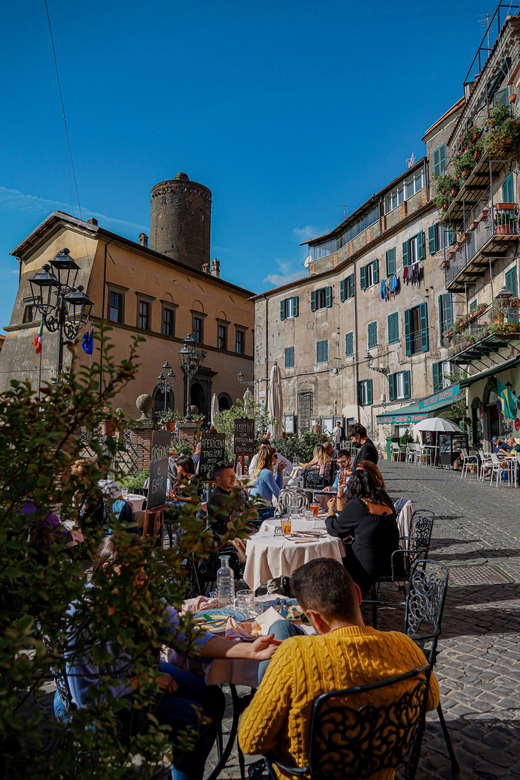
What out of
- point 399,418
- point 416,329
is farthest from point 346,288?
point 399,418

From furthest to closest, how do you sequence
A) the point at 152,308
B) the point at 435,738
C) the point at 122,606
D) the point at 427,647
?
the point at 152,308 < the point at 427,647 < the point at 435,738 < the point at 122,606

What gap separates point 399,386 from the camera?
27156 millimetres

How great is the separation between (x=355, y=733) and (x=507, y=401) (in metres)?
16.9

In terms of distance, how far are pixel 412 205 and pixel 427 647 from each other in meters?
26.5

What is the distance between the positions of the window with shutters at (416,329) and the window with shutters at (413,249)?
2427 millimetres

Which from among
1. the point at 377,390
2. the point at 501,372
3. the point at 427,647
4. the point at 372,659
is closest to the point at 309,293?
the point at 377,390

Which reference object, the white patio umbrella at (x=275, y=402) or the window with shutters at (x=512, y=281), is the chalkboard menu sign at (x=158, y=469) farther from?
the window with shutters at (x=512, y=281)

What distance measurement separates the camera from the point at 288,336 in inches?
1393

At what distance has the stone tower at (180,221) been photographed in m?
39.2

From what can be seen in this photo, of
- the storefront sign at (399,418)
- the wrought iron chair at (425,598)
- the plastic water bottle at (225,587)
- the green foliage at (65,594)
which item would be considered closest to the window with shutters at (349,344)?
the storefront sign at (399,418)

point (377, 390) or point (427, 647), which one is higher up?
point (377, 390)

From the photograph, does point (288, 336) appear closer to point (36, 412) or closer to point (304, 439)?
point (304, 439)

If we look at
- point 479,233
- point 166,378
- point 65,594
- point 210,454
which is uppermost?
point 479,233

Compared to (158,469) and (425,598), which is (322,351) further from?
(425,598)
